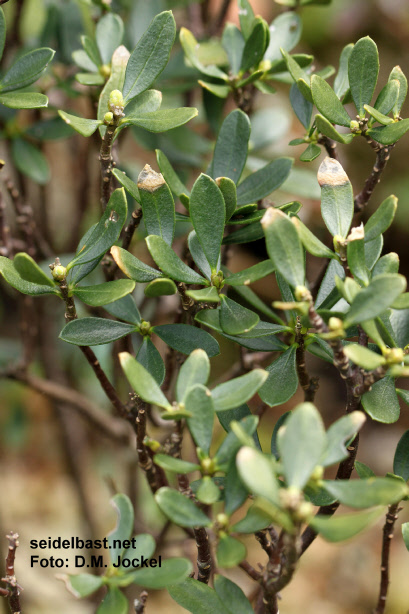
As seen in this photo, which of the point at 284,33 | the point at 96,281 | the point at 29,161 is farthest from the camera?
the point at 96,281

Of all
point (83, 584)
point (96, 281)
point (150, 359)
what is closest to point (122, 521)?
point (83, 584)

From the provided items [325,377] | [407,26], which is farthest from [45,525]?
[407,26]

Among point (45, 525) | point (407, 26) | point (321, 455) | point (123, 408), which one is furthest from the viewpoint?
point (407, 26)

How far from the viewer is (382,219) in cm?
54

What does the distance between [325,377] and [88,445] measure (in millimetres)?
891

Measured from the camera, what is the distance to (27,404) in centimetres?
207

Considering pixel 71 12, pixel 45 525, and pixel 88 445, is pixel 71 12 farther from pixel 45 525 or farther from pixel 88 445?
pixel 45 525

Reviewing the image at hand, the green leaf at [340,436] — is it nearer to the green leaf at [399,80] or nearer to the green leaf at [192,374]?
the green leaf at [192,374]

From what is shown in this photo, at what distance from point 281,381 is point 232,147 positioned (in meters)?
0.29

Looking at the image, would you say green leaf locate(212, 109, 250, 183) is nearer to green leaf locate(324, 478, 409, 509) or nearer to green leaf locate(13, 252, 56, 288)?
green leaf locate(13, 252, 56, 288)

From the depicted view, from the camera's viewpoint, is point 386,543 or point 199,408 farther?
point 386,543

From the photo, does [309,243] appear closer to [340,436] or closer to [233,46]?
[340,436]

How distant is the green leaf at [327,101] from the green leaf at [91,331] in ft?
1.00

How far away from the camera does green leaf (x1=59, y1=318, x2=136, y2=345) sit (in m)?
0.59
